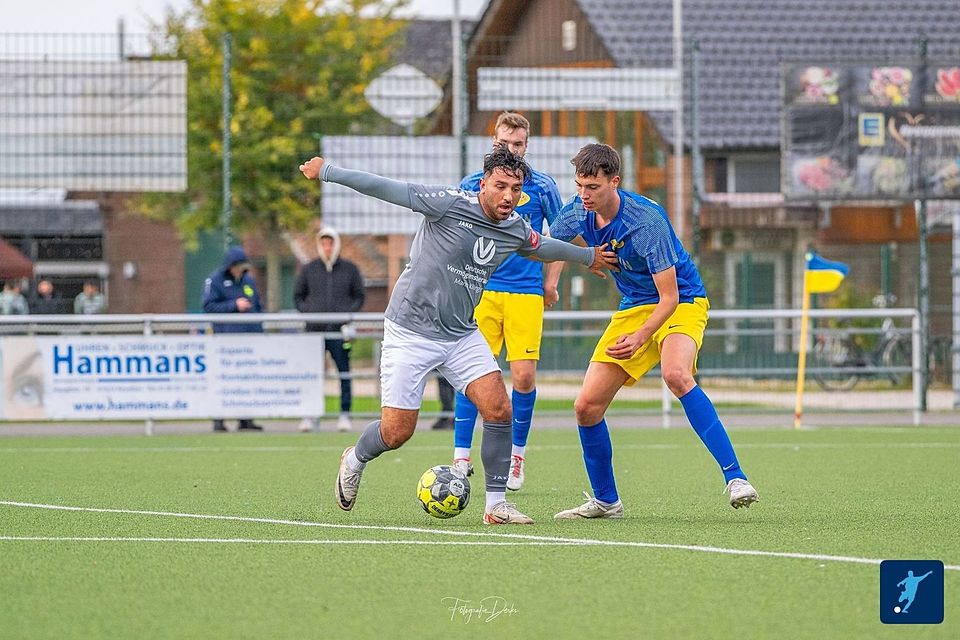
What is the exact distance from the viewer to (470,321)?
319 inches

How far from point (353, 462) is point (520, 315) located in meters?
2.42

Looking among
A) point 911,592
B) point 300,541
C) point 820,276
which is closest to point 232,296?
point 820,276

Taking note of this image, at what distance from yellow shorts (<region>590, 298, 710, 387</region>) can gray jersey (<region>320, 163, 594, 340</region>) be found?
48 cm

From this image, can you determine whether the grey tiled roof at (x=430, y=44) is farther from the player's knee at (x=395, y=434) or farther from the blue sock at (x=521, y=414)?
the player's knee at (x=395, y=434)

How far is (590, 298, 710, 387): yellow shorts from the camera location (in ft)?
27.2

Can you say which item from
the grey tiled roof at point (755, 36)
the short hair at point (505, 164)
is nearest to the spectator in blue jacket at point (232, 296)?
the short hair at point (505, 164)

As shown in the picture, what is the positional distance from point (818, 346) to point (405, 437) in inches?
421

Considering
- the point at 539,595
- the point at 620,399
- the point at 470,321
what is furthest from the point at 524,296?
the point at 620,399

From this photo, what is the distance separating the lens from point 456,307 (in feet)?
26.0

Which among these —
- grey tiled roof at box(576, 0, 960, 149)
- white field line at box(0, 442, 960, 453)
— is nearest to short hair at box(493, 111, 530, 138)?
white field line at box(0, 442, 960, 453)

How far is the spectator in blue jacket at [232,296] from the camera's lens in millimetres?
16766

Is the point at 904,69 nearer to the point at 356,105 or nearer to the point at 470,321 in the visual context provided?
the point at 356,105

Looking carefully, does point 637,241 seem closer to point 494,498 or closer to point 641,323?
point 641,323

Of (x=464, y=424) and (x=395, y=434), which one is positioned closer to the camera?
(x=395, y=434)
